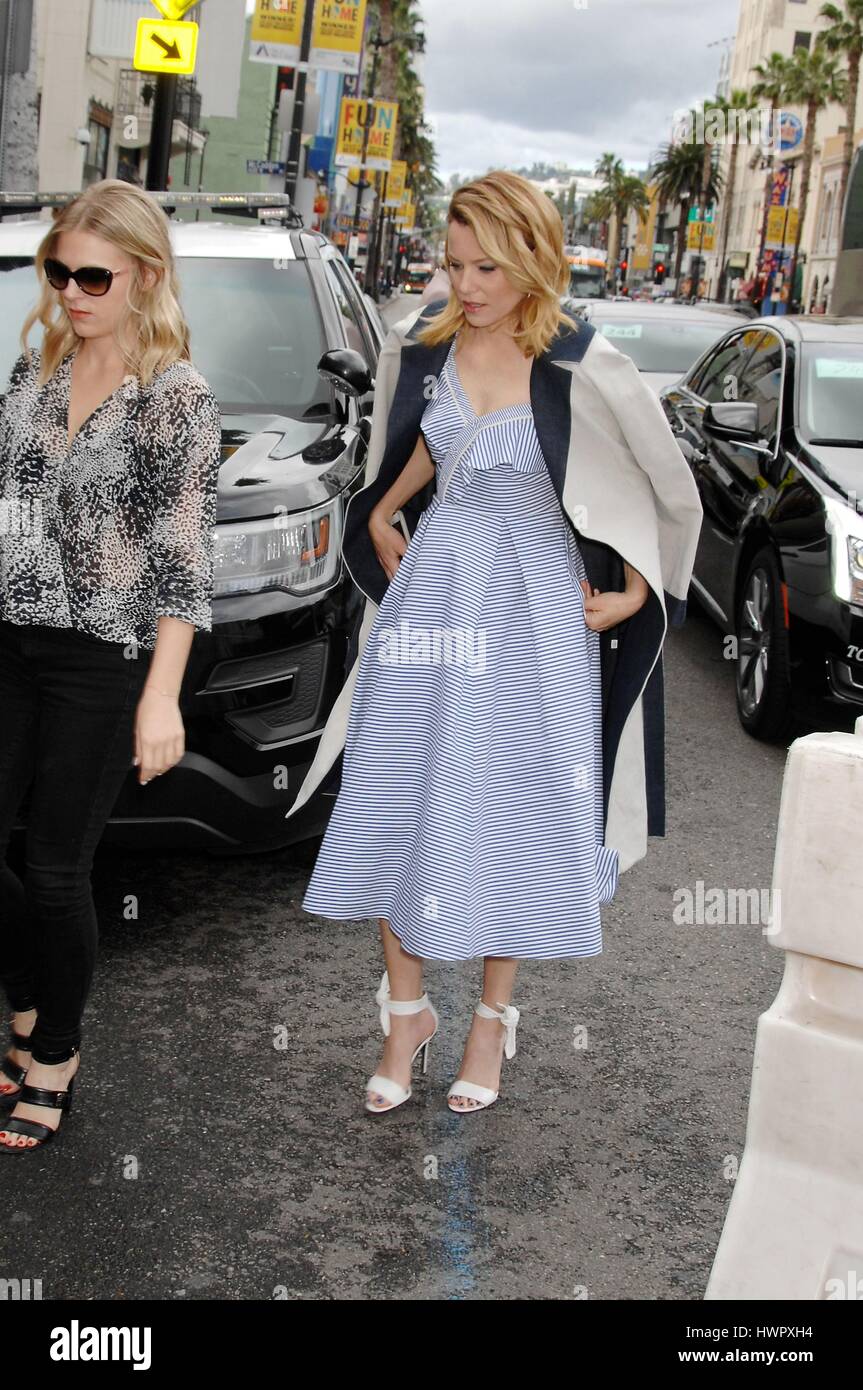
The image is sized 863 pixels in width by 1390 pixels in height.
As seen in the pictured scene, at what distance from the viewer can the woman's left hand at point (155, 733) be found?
10.1ft

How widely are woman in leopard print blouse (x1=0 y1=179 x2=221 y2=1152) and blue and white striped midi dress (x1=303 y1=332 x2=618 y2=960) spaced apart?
1.72ft

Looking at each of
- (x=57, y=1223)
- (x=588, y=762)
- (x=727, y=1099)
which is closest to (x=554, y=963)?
(x=727, y=1099)

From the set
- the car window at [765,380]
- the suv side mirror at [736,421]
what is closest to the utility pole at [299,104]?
the car window at [765,380]

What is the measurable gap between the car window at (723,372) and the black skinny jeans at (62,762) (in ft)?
19.7

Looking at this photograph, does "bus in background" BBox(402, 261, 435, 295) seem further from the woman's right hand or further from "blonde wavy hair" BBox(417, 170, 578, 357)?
"blonde wavy hair" BBox(417, 170, 578, 357)

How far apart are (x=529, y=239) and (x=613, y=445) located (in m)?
0.46

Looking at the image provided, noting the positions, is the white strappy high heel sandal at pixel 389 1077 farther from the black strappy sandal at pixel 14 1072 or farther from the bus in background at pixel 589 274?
the bus in background at pixel 589 274

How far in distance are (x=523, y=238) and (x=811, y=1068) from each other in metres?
1.82

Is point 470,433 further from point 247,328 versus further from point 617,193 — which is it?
point 617,193

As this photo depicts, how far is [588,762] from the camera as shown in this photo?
136 inches

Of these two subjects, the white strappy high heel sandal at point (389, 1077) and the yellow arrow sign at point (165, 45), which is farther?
the yellow arrow sign at point (165, 45)

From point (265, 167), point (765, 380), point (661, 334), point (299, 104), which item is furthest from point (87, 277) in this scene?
point (265, 167)

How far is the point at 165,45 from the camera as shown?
11977 millimetres
